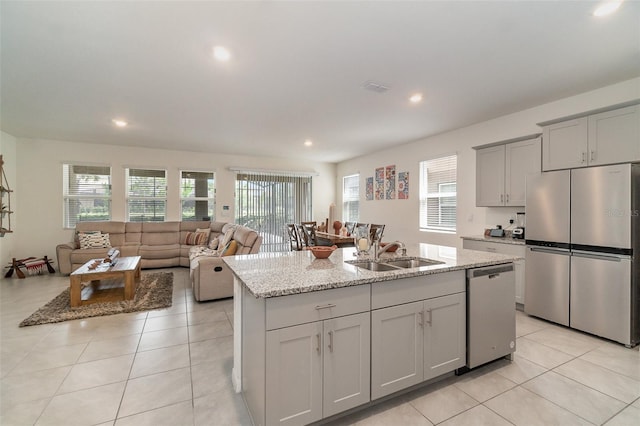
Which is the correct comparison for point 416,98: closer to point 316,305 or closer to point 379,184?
point 316,305

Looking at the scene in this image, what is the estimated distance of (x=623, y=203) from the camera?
2.63 m

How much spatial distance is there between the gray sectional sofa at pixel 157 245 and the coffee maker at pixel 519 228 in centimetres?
353

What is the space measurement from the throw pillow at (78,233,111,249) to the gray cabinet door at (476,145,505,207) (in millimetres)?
6721

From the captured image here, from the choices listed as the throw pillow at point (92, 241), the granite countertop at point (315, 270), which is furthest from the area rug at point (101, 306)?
the granite countertop at point (315, 270)

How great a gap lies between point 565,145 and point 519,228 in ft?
3.78

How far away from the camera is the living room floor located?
175cm

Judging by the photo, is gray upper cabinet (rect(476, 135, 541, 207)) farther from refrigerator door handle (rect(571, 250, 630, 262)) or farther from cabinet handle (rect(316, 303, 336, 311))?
cabinet handle (rect(316, 303, 336, 311))

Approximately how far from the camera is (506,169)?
12.4 feet

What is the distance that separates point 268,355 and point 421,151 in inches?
190

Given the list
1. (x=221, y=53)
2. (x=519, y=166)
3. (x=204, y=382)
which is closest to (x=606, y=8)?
(x=519, y=166)

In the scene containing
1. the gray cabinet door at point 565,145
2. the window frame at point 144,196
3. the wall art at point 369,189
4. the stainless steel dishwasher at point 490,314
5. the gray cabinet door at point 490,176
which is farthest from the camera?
the wall art at point 369,189

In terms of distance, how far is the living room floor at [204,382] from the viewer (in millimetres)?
1754

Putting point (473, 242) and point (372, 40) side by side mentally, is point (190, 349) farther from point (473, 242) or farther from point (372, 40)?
point (473, 242)

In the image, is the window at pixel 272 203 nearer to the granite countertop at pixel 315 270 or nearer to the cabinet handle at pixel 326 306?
the granite countertop at pixel 315 270
